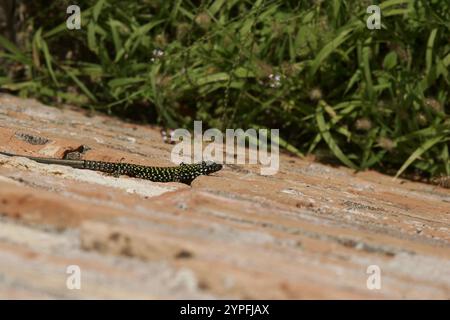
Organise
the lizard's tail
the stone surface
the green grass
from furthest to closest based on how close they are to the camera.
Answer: the green grass → the lizard's tail → the stone surface

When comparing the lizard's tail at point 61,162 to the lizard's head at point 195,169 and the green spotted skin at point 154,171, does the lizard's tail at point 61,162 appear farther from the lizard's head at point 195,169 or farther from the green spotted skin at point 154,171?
the lizard's head at point 195,169

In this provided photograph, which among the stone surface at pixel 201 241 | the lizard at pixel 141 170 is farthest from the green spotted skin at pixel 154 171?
the stone surface at pixel 201 241

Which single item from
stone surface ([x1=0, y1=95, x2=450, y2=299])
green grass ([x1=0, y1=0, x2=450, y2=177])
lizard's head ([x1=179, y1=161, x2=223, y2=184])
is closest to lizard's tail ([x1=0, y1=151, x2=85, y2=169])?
stone surface ([x1=0, y1=95, x2=450, y2=299])

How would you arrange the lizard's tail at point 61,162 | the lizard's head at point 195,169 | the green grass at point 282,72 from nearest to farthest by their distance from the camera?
the lizard's tail at point 61,162 < the lizard's head at point 195,169 < the green grass at point 282,72

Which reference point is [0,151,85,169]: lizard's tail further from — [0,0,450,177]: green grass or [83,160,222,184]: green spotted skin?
[0,0,450,177]: green grass

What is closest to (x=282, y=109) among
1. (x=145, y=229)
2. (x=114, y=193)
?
(x=114, y=193)

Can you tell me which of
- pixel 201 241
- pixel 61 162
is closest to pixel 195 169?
pixel 61 162
